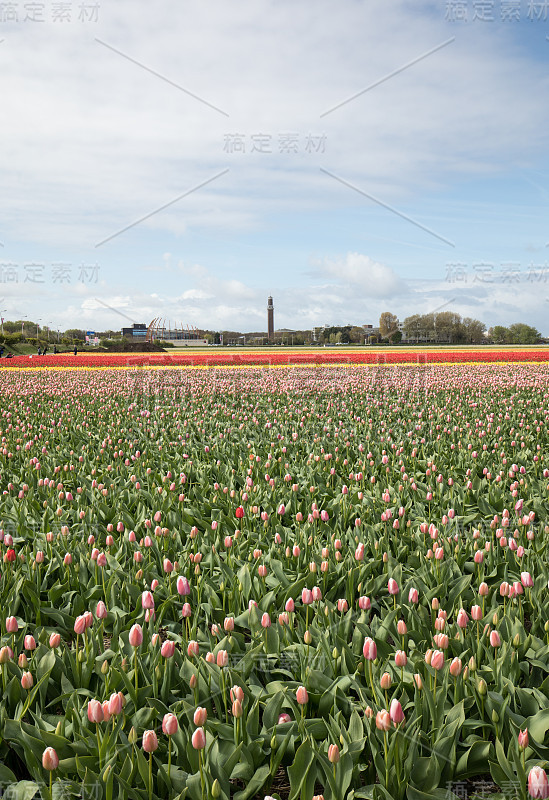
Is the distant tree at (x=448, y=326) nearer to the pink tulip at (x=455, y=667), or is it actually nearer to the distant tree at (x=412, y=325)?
the distant tree at (x=412, y=325)

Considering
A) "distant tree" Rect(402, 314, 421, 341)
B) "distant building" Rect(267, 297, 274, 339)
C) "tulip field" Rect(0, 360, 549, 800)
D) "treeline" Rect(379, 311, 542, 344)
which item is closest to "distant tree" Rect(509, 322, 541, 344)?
"treeline" Rect(379, 311, 542, 344)

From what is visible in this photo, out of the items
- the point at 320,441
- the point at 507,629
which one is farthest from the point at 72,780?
the point at 320,441

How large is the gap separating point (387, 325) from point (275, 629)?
10929 cm

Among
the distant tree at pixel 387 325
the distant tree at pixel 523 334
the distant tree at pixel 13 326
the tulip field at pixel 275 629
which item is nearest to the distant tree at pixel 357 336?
the distant tree at pixel 387 325

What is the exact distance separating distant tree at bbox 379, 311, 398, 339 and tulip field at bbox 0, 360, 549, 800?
10191cm

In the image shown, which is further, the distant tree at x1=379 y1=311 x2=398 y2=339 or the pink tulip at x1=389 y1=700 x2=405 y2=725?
the distant tree at x1=379 y1=311 x2=398 y2=339

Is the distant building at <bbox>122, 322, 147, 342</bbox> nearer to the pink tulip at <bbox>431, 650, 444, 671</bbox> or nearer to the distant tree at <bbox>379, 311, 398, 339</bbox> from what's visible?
the distant tree at <bbox>379, 311, 398, 339</bbox>

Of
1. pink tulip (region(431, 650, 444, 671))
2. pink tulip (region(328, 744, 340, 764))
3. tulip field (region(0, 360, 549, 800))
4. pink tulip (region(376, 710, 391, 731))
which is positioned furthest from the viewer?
pink tulip (region(431, 650, 444, 671))

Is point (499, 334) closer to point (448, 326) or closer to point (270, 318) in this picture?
point (448, 326)

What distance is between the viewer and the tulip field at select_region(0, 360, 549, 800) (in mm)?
2525

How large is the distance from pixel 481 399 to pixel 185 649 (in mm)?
12620

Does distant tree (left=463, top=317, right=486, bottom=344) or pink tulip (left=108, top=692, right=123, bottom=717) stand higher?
distant tree (left=463, top=317, right=486, bottom=344)

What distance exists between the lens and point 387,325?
110 meters

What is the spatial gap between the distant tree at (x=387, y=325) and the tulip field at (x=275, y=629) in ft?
334
